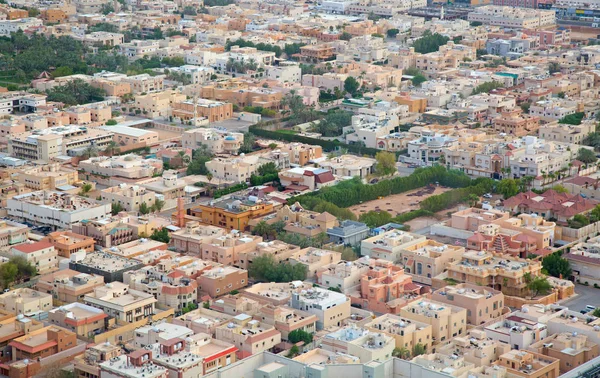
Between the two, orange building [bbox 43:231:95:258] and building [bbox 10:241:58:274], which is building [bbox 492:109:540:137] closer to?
orange building [bbox 43:231:95:258]

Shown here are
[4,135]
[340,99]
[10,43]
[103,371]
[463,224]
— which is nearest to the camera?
[103,371]

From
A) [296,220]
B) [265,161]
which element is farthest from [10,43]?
[296,220]

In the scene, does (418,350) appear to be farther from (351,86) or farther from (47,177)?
(351,86)

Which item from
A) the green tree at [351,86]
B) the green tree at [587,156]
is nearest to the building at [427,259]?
the green tree at [587,156]

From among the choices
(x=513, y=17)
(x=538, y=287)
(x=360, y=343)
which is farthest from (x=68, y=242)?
(x=513, y=17)

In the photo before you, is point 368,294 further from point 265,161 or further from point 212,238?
point 265,161

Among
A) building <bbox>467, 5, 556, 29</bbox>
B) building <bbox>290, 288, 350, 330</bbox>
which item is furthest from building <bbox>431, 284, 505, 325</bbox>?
building <bbox>467, 5, 556, 29</bbox>
